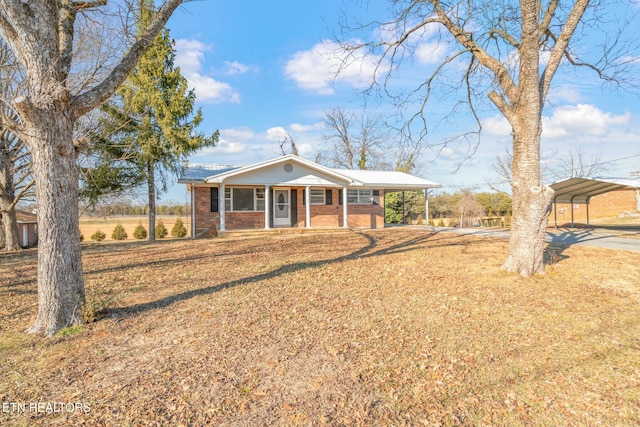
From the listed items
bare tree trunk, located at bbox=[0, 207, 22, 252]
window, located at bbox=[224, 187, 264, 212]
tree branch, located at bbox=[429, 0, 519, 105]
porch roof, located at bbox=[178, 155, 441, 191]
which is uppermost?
tree branch, located at bbox=[429, 0, 519, 105]

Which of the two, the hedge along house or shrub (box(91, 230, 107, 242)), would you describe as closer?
the hedge along house

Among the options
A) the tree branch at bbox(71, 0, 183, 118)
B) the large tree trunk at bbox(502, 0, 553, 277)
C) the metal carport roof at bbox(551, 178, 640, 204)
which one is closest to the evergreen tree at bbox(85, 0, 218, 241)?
the tree branch at bbox(71, 0, 183, 118)

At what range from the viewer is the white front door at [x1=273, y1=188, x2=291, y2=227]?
18.3m

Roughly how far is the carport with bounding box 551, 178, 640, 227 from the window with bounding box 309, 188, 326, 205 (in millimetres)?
10850

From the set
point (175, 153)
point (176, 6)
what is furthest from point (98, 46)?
point (175, 153)

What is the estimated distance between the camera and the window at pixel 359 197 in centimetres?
A: 1989

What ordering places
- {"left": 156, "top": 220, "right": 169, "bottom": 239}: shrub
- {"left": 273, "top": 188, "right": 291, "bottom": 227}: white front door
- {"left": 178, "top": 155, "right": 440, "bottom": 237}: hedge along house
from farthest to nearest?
1. {"left": 156, "top": 220, "right": 169, "bottom": 239}: shrub
2. {"left": 273, "top": 188, "right": 291, "bottom": 227}: white front door
3. {"left": 178, "top": 155, "right": 440, "bottom": 237}: hedge along house

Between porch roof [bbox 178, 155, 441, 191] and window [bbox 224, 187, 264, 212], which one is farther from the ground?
porch roof [bbox 178, 155, 441, 191]

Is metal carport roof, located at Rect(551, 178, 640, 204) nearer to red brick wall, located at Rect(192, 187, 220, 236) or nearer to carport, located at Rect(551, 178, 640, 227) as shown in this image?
carport, located at Rect(551, 178, 640, 227)

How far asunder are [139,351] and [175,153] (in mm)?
13252

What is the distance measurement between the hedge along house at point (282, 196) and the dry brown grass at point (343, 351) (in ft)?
31.1

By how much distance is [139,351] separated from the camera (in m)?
3.68

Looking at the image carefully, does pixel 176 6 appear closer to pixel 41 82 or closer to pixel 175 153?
pixel 41 82

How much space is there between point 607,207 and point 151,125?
119 ft
